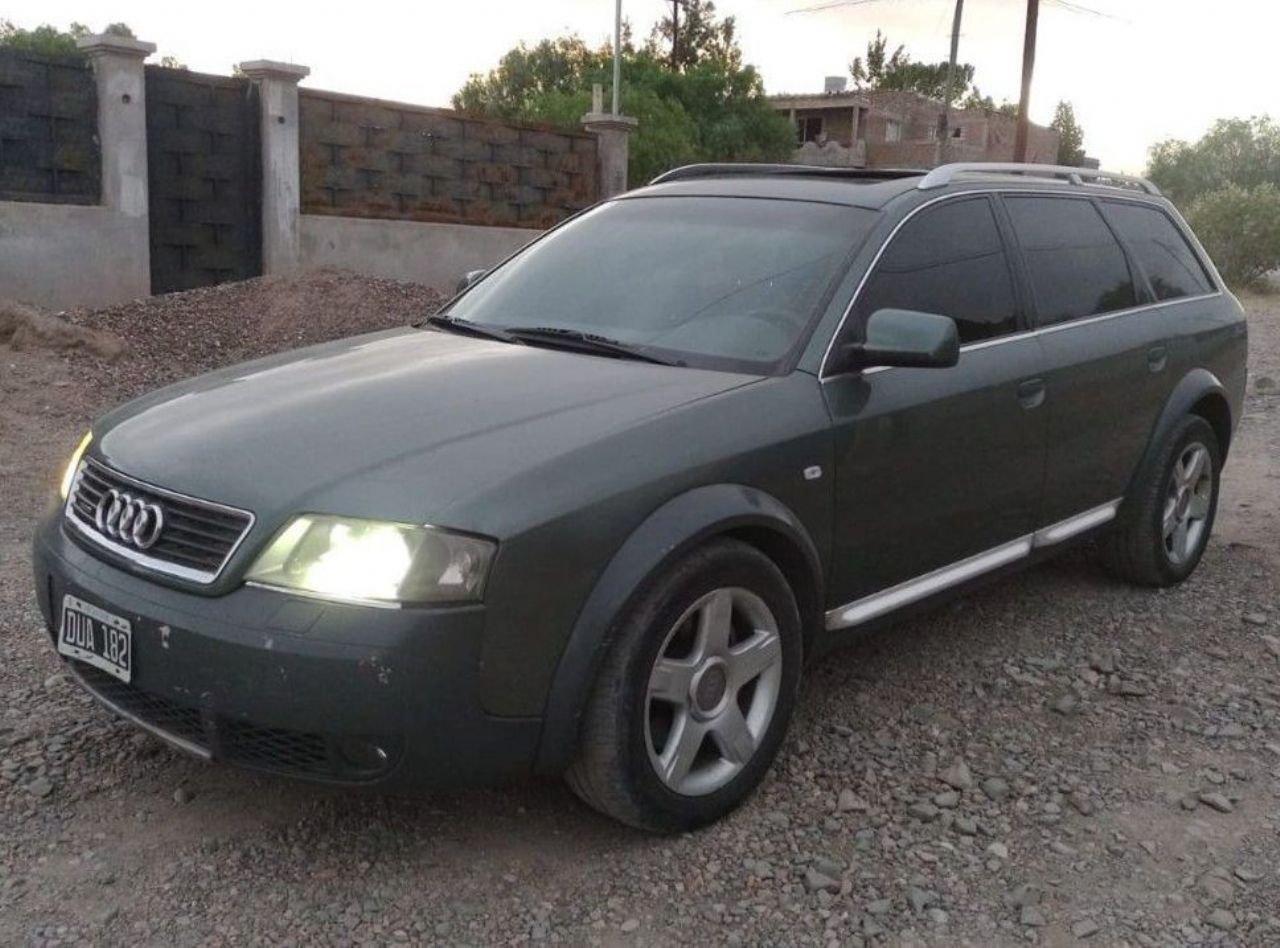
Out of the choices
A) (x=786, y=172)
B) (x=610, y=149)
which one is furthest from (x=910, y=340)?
(x=610, y=149)

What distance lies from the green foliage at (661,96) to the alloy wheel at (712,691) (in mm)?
34373

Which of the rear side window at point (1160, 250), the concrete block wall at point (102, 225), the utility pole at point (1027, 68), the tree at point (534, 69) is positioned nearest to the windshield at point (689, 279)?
the rear side window at point (1160, 250)

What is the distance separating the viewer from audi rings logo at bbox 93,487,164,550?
118 inches

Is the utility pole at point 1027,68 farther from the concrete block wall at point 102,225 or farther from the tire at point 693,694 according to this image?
the tire at point 693,694

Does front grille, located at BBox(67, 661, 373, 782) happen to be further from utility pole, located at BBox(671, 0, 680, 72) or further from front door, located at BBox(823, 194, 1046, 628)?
utility pole, located at BBox(671, 0, 680, 72)

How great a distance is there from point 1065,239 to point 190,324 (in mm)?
8712

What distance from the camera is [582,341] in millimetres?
3855

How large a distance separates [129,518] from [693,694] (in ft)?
4.64

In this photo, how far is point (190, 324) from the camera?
11.6 metres

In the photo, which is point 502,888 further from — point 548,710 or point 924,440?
point 924,440

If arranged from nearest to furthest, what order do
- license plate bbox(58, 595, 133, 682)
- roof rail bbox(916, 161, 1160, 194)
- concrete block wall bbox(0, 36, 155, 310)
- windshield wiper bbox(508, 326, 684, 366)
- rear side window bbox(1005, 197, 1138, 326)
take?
license plate bbox(58, 595, 133, 682)
windshield wiper bbox(508, 326, 684, 366)
roof rail bbox(916, 161, 1160, 194)
rear side window bbox(1005, 197, 1138, 326)
concrete block wall bbox(0, 36, 155, 310)

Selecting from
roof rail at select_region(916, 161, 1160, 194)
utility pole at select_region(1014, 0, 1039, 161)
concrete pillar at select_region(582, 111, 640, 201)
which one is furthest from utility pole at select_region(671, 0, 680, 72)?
roof rail at select_region(916, 161, 1160, 194)

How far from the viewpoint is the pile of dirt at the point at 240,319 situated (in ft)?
35.6

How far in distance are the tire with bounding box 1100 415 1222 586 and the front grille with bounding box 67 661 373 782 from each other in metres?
3.47
